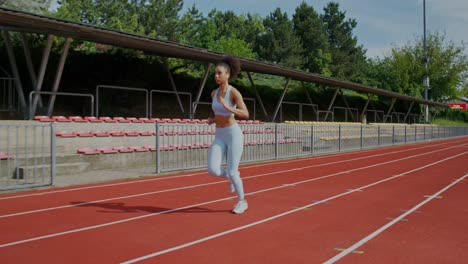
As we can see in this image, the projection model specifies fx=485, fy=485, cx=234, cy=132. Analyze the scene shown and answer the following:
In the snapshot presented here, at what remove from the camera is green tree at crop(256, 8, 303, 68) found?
213 feet

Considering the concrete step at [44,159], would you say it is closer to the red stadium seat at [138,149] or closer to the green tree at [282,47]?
the red stadium seat at [138,149]

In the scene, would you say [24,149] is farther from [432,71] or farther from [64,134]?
[432,71]

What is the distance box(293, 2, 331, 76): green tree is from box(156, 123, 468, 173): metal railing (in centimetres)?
3958

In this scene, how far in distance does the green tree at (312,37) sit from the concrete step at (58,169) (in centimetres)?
5711

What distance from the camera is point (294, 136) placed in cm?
1825

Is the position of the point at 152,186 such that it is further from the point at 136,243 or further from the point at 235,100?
the point at 136,243

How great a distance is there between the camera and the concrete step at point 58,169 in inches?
378

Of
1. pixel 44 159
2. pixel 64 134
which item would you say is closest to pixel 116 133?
pixel 64 134

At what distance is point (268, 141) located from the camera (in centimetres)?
1686

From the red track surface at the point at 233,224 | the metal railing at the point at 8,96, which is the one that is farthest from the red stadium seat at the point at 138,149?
the metal railing at the point at 8,96

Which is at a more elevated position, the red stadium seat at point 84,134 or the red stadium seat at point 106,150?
the red stadium seat at point 84,134

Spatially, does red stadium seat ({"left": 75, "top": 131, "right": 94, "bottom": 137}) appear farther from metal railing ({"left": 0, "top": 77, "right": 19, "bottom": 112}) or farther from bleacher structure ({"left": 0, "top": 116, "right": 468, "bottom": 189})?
metal railing ({"left": 0, "top": 77, "right": 19, "bottom": 112})

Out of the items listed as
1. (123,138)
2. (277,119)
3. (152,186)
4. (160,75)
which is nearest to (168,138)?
(123,138)

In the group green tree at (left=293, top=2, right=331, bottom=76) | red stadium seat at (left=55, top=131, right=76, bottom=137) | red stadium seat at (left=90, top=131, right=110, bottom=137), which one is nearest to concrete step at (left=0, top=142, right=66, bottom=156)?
red stadium seat at (left=55, top=131, right=76, bottom=137)
